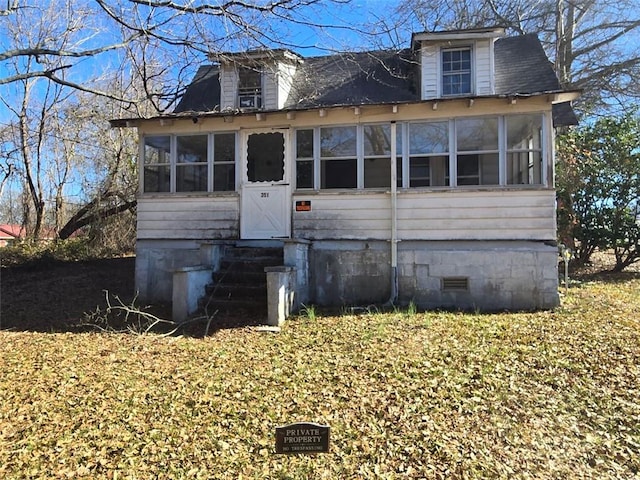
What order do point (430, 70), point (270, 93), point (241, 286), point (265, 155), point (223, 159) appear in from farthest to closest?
point (270, 93)
point (430, 70)
point (265, 155)
point (223, 159)
point (241, 286)

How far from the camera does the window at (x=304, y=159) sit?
8.98m

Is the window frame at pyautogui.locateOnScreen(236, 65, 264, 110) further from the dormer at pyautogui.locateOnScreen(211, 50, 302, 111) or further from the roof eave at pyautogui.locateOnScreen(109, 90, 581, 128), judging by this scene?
the roof eave at pyautogui.locateOnScreen(109, 90, 581, 128)

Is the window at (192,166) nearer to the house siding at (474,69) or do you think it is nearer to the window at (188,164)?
the window at (188,164)

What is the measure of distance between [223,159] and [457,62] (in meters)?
5.70

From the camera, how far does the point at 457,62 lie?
9.88 meters

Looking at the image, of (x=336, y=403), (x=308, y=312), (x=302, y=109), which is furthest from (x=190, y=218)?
(x=336, y=403)

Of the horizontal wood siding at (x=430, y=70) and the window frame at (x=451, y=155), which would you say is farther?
the horizontal wood siding at (x=430, y=70)

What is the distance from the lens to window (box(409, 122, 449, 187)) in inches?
334

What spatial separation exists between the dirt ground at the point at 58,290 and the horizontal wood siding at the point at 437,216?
4482 millimetres

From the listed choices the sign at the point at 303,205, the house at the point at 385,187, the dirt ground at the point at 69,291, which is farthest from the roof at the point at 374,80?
the dirt ground at the point at 69,291

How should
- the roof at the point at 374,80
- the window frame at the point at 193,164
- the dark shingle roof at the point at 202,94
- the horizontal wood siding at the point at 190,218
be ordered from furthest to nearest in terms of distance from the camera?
the dark shingle roof at the point at 202,94 < the roof at the point at 374,80 < the window frame at the point at 193,164 < the horizontal wood siding at the point at 190,218

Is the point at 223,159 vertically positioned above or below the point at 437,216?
above

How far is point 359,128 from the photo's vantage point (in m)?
8.75

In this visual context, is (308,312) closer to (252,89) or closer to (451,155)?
(451,155)
